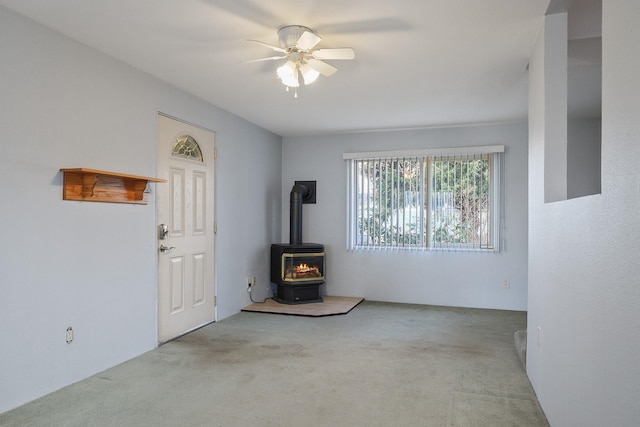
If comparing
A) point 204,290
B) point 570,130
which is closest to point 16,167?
point 204,290

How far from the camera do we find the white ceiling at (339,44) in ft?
8.52

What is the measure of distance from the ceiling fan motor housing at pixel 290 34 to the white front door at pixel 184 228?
1.63 meters

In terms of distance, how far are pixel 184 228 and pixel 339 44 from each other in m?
2.34

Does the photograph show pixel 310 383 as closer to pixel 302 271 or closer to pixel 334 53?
pixel 334 53

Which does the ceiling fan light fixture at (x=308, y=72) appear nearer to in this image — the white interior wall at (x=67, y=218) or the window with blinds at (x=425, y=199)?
the white interior wall at (x=67, y=218)

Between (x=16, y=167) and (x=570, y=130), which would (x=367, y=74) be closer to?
(x=16, y=167)

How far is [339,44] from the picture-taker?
3121 mm

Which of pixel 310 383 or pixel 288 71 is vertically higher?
pixel 288 71

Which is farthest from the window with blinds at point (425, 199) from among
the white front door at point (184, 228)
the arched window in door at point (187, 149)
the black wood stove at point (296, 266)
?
the arched window in door at point (187, 149)

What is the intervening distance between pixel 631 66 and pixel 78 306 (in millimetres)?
3365

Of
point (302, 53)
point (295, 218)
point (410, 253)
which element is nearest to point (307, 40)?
point (302, 53)

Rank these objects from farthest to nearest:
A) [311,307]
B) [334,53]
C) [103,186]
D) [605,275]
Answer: [311,307] < [103,186] < [334,53] < [605,275]

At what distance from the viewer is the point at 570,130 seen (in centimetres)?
579

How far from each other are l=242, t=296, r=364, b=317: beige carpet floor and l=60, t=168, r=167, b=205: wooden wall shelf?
2.21 meters
